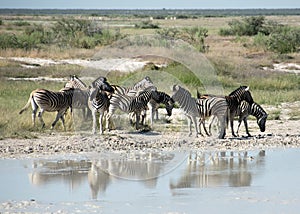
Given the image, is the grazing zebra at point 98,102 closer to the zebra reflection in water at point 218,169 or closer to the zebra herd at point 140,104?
the zebra herd at point 140,104

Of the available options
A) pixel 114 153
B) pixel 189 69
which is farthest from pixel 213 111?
pixel 189 69

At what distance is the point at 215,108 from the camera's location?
46.4 feet

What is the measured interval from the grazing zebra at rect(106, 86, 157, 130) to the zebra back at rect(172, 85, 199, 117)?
0.70 metres

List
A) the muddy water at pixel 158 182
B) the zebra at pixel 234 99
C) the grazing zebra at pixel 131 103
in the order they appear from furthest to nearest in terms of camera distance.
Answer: the grazing zebra at pixel 131 103 < the zebra at pixel 234 99 < the muddy water at pixel 158 182

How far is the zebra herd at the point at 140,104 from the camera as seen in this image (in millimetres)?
14195

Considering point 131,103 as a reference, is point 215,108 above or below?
below

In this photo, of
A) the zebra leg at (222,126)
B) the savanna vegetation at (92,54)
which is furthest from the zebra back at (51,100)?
the zebra leg at (222,126)

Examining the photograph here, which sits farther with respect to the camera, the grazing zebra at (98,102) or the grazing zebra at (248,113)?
the grazing zebra at (248,113)

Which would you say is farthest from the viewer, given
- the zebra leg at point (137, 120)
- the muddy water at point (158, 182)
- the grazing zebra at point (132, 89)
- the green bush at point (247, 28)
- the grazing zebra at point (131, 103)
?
the green bush at point (247, 28)

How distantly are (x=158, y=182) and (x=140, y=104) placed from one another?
168 inches

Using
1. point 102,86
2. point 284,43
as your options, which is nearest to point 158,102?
point 102,86

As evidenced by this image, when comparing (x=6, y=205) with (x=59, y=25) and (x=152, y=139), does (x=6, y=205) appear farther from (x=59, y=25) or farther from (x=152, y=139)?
(x=59, y=25)

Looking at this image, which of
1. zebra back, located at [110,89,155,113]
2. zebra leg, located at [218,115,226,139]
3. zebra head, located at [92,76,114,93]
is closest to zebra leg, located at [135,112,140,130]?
zebra back, located at [110,89,155,113]

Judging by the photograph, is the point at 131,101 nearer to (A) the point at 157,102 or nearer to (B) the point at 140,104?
(B) the point at 140,104
